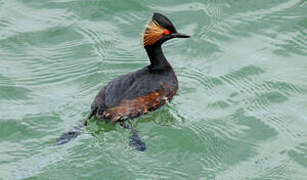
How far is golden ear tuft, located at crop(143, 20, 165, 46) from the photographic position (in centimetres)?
975

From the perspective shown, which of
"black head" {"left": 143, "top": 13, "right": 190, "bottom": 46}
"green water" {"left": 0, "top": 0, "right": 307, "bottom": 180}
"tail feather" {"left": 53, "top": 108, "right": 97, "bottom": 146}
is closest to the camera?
"green water" {"left": 0, "top": 0, "right": 307, "bottom": 180}

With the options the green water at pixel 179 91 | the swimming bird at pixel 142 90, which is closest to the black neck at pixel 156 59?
the swimming bird at pixel 142 90

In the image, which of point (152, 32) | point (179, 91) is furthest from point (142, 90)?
point (152, 32)

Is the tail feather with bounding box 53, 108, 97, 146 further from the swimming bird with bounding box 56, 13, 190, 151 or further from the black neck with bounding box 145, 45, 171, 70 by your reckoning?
the black neck with bounding box 145, 45, 171, 70

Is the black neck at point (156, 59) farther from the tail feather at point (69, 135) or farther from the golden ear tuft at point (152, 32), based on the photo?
the tail feather at point (69, 135)

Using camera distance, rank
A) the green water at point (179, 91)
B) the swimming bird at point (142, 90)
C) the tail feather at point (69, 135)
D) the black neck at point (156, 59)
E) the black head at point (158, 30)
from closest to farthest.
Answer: the green water at point (179, 91) → the tail feather at point (69, 135) → the swimming bird at point (142, 90) → the black head at point (158, 30) → the black neck at point (156, 59)

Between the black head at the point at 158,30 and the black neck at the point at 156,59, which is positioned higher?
the black head at the point at 158,30

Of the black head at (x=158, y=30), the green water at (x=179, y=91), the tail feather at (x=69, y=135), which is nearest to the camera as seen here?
the green water at (x=179, y=91)

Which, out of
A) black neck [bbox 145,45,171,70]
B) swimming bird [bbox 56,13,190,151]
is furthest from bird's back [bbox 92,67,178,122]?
black neck [bbox 145,45,171,70]

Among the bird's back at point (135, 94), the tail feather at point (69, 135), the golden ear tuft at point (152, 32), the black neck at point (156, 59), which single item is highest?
the golden ear tuft at point (152, 32)

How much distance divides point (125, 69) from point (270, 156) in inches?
108

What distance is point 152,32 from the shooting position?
981cm

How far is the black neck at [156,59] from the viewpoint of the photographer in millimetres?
10039

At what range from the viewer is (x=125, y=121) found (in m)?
9.26
